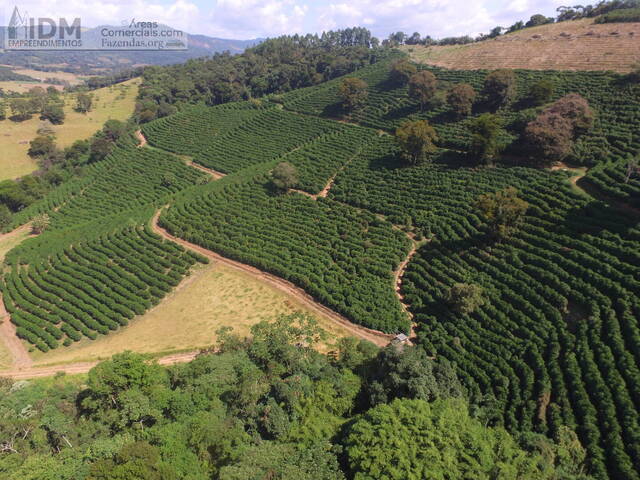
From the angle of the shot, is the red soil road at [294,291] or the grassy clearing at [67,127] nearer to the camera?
the red soil road at [294,291]

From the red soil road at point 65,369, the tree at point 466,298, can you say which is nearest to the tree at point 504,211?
the tree at point 466,298

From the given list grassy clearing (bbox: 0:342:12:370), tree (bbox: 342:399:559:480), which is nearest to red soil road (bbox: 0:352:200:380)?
grassy clearing (bbox: 0:342:12:370)

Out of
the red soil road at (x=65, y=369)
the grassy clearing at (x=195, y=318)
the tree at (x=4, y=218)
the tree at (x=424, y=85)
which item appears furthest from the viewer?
the tree at (x=424, y=85)

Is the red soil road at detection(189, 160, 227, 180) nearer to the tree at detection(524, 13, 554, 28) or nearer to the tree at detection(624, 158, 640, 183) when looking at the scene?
the tree at detection(624, 158, 640, 183)

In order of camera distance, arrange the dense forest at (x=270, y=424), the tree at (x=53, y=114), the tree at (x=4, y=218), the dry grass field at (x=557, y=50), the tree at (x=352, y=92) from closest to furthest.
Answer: the dense forest at (x=270, y=424) < the tree at (x=4, y=218) < the dry grass field at (x=557, y=50) < the tree at (x=352, y=92) < the tree at (x=53, y=114)

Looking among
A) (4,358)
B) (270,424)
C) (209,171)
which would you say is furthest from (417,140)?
(4,358)

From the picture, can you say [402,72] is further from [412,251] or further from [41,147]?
[41,147]

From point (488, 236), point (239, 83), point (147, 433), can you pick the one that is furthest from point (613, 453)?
point (239, 83)

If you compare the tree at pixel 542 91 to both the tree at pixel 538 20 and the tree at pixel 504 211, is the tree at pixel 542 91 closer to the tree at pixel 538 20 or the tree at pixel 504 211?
the tree at pixel 504 211
